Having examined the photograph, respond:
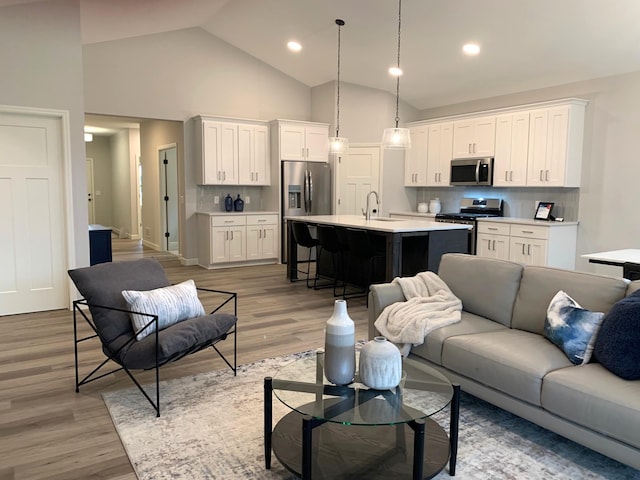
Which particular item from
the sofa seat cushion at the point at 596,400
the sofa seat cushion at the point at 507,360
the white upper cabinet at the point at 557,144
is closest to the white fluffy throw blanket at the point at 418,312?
the sofa seat cushion at the point at 507,360

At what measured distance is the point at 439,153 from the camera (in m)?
7.94

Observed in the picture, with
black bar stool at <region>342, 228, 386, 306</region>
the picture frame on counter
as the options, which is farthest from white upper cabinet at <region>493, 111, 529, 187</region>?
black bar stool at <region>342, 228, 386, 306</region>

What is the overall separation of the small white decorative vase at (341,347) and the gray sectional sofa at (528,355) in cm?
88

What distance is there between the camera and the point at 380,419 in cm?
193

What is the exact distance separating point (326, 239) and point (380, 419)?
4142 millimetres

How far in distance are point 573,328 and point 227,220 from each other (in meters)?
5.88

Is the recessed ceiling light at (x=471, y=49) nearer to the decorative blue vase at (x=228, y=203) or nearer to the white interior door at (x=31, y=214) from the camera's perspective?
the decorative blue vase at (x=228, y=203)

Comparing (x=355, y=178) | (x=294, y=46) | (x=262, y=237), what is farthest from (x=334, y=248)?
(x=294, y=46)

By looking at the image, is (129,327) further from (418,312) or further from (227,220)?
(227,220)

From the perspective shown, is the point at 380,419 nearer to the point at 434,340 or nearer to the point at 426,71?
the point at 434,340

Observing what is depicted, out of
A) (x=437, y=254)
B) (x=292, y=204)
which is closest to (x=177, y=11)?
(x=292, y=204)

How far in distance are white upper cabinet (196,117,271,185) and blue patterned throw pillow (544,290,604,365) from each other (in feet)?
19.7

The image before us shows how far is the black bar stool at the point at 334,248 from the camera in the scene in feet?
19.4

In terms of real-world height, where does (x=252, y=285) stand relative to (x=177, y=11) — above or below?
below
